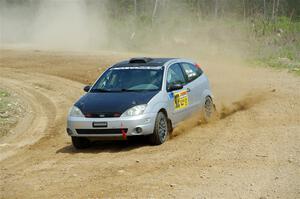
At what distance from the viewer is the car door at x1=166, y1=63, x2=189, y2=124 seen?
12.2 metres

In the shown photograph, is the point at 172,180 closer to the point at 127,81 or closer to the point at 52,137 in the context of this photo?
the point at 127,81

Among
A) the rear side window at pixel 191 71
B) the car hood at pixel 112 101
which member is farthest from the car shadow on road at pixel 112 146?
the rear side window at pixel 191 71

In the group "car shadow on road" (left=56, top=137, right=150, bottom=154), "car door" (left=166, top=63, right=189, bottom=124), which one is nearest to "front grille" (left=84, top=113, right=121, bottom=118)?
"car shadow on road" (left=56, top=137, right=150, bottom=154)

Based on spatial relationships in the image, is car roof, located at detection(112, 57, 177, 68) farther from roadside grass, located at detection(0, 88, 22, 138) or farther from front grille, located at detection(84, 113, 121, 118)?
roadside grass, located at detection(0, 88, 22, 138)

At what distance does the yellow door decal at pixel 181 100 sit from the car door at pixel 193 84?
0.63ft

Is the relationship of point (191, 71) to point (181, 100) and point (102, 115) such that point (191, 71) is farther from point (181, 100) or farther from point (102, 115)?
point (102, 115)

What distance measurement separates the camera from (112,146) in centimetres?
1170

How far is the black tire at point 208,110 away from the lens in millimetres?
13570

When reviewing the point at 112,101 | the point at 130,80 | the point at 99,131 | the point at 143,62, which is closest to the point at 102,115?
the point at 99,131

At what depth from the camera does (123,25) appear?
4112 centimetres

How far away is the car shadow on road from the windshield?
0.98 meters

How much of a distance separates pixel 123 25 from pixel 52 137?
28.4 meters

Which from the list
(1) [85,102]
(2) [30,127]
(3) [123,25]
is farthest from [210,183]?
(3) [123,25]

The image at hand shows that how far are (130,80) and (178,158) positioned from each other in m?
2.80
